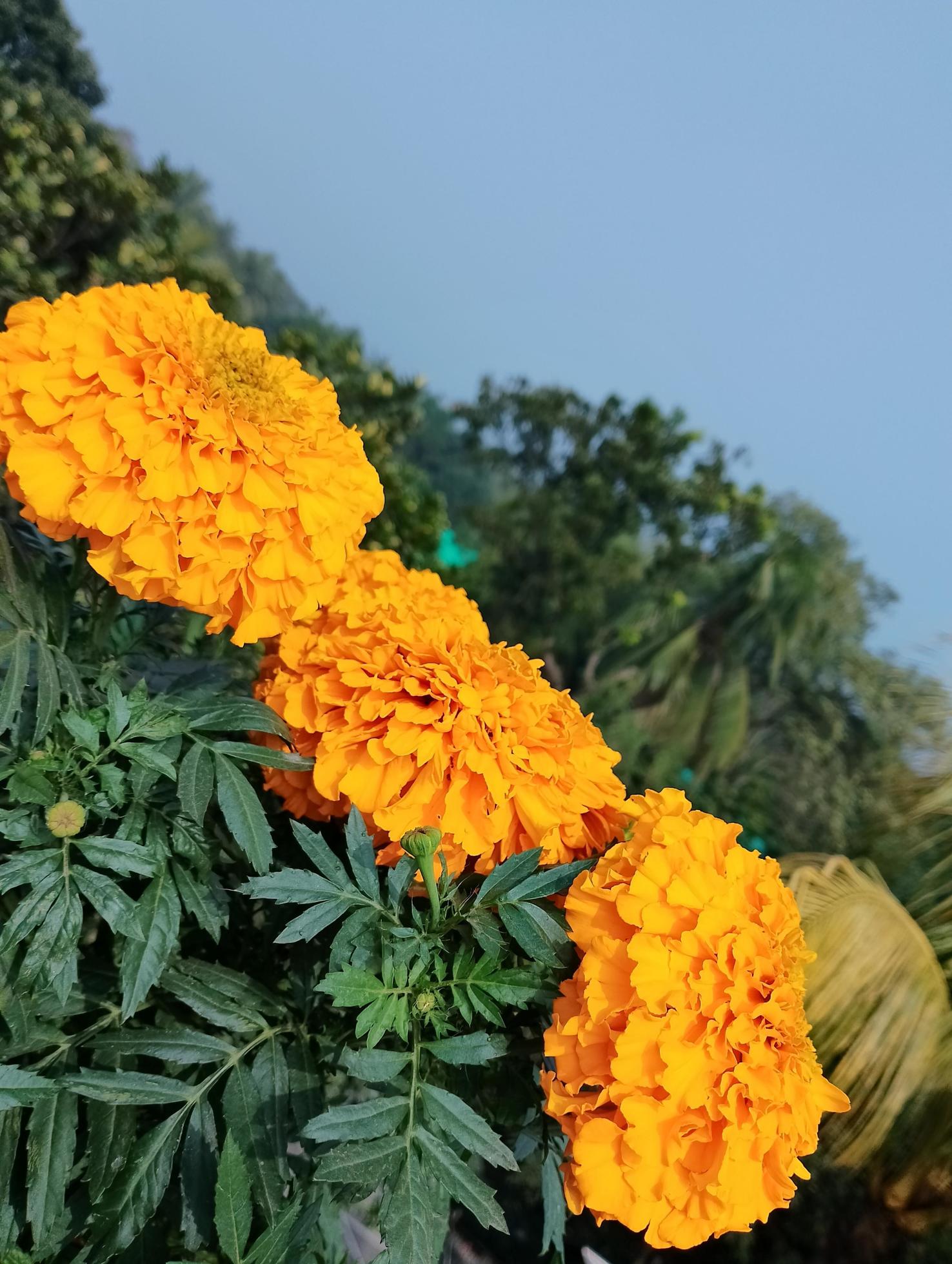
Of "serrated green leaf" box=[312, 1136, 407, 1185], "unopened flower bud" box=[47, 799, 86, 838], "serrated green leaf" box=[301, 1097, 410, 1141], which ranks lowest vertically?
"serrated green leaf" box=[312, 1136, 407, 1185]

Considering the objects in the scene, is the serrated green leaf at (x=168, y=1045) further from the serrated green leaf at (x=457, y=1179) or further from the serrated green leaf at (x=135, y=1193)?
the serrated green leaf at (x=457, y=1179)

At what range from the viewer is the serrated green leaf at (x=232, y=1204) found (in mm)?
363

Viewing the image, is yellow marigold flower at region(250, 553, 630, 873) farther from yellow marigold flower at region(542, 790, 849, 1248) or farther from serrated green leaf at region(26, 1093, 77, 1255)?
serrated green leaf at region(26, 1093, 77, 1255)

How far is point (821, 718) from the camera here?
3.92 m

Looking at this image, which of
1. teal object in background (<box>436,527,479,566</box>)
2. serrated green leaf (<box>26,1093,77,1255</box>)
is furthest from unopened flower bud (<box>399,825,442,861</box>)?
teal object in background (<box>436,527,479,566</box>)

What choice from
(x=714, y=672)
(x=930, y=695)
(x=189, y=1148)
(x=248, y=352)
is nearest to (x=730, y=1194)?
(x=189, y=1148)

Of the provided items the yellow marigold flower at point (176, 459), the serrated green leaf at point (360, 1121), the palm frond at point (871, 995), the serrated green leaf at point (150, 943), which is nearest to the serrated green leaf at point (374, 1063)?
the serrated green leaf at point (360, 1121)

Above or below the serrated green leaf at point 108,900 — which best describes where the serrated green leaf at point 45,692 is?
above

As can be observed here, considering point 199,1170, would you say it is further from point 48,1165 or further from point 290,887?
point 290,887

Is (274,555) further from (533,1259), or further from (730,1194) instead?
(533,1259)

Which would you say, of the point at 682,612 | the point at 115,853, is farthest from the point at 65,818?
the point at 682,612

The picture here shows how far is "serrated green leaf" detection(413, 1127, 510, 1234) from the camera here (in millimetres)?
354

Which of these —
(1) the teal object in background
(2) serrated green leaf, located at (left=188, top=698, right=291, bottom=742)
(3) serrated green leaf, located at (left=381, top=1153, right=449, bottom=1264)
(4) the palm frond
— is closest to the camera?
(3) serrated green leaf, located at (left=381, top=1153, right=449, bottom=1264)

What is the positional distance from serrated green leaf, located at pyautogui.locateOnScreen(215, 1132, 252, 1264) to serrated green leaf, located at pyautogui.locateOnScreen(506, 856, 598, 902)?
19 cm
